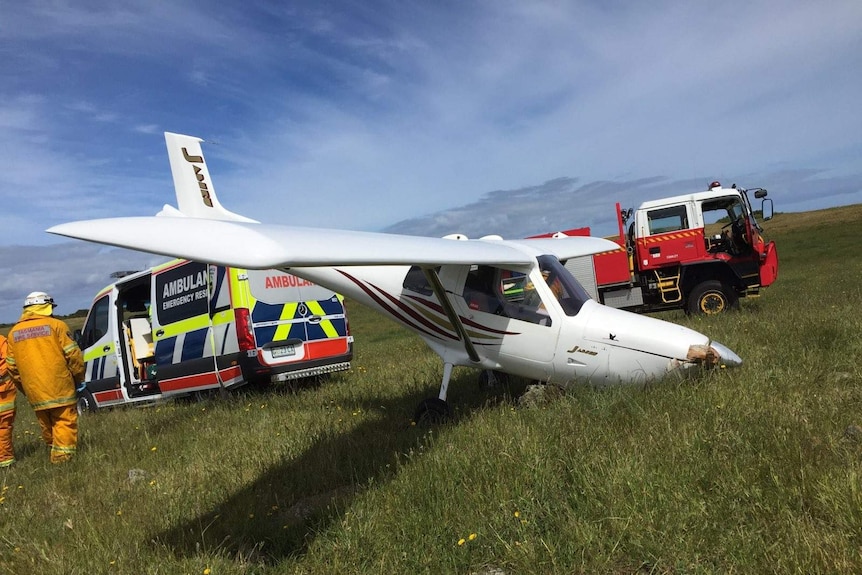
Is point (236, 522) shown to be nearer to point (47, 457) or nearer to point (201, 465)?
point (201, 465)

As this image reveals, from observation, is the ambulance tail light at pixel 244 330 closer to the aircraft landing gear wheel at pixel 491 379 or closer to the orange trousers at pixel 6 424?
the orange trousers at pixel 6 424

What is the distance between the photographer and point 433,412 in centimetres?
593

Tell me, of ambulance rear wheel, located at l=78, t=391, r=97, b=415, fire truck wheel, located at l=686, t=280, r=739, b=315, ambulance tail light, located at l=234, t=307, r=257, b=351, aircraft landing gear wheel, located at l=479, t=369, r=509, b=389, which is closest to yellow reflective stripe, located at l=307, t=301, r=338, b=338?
ambulance tail light, located at l=234, t=307, r=257, b=351

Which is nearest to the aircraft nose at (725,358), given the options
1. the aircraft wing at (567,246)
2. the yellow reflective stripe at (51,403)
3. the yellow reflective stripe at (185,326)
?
the aircraft wing at (567,246)

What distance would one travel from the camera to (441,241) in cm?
547

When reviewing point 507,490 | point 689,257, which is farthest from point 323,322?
point 689,257

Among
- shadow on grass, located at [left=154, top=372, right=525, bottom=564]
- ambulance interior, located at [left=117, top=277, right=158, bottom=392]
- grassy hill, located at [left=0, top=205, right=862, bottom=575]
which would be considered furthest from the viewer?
ambulance interior, located at [left=117, top=277, right=158, bottom=392]

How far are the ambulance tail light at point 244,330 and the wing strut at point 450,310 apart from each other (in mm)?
4112

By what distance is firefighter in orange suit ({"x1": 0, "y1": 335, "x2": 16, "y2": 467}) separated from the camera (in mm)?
6746

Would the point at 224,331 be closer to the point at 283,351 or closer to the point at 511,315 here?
the point at 283,351

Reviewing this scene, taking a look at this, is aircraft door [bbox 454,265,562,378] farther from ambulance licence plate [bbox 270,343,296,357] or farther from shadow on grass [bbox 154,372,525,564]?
ambulance licence plate [bbox 270,343,296,357]

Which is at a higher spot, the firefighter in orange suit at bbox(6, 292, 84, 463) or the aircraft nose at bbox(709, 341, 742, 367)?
the firefighter in orange suit at bbox(6, 292, 84, 463)

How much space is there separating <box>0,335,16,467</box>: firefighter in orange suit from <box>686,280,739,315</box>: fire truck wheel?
1317cm

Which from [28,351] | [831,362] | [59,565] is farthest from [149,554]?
[831,362]
